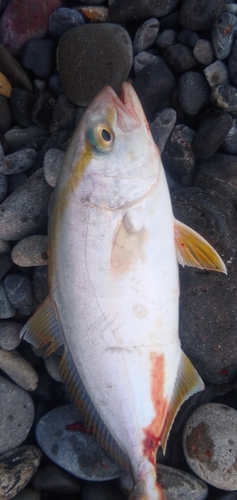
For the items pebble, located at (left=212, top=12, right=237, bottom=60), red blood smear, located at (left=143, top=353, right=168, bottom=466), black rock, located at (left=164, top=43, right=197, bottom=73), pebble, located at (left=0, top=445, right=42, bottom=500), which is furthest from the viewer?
black rock, located at (left=164, top=43, right=197, bottom=73)

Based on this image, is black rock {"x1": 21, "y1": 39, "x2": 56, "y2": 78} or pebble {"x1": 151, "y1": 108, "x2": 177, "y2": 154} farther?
black rock {"x1": 21, "y1": 39, "x2": 56, "y2": 78}

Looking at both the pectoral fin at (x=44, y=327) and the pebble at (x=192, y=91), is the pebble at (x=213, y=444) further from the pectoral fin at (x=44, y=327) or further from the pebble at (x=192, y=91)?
the pebble at (x=192, y=91)

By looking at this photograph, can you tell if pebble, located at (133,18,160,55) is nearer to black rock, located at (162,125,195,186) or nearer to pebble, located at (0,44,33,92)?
black rock, located at (162,125,195,186)

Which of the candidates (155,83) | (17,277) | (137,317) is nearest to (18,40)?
(155,83)

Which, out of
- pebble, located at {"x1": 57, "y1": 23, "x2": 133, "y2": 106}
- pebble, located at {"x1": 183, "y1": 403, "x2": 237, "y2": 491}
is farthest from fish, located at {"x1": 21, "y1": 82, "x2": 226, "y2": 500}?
pebble, located at {"x1": 57, "y1": 23, "x2": 133, "y2": 106}

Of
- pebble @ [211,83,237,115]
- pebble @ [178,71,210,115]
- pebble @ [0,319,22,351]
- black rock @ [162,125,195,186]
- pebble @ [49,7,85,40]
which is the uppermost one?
pebble @ [49,7,85,40]
